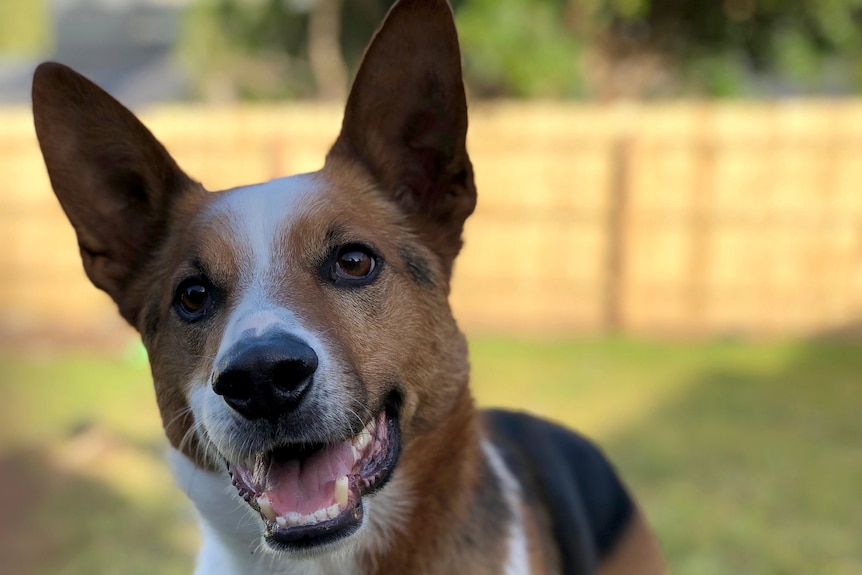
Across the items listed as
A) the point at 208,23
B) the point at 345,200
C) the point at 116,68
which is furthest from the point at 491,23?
the point at 116,68

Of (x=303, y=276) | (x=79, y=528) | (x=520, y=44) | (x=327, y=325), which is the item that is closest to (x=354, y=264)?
(x=303, y=276)

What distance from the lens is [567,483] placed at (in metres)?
3.06

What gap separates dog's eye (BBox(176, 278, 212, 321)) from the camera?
7.87 ft

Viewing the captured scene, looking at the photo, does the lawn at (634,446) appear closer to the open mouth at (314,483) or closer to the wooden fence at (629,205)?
the wooden fence at (629,205)

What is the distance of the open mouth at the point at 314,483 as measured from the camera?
2.12m

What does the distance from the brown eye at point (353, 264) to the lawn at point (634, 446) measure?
10.00 ft

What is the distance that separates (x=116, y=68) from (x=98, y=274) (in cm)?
2422

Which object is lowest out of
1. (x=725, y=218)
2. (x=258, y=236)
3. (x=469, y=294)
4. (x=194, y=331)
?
(x=469, y=294)

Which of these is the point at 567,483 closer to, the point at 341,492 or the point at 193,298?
the point at 341,492

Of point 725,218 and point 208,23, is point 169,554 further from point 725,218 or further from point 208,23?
point 208,23

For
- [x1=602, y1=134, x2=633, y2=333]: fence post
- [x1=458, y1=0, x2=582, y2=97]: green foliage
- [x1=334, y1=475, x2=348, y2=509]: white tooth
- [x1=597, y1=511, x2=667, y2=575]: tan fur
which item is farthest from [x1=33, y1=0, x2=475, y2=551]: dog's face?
[x1=458, y1=0, x2=582, y2=97]: green foliage

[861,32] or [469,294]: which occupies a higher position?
[861,32]

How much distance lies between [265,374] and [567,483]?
1458 millimetres

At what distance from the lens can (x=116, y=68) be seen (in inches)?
979
